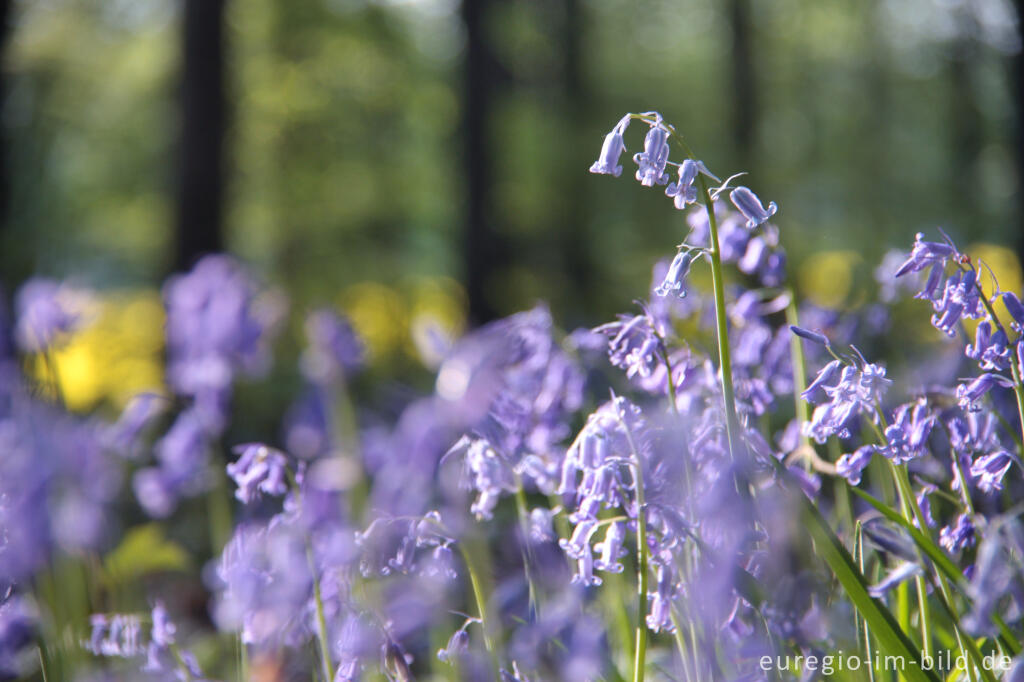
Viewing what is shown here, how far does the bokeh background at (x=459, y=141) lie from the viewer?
9.43 meters

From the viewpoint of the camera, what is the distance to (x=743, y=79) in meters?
13.1

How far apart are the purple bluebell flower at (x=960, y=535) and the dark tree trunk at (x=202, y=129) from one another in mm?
7499

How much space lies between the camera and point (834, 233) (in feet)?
60.5

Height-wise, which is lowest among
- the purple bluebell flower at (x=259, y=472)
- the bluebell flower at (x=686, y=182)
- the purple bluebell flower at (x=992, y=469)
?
the purple bluebell flower at (x=259, y=472)

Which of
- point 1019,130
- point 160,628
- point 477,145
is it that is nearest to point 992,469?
point 160,628

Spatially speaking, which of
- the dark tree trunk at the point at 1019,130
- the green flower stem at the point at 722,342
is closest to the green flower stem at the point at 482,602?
the green flower stem at the point at 722,342

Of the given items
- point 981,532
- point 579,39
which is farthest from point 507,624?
point 579,39

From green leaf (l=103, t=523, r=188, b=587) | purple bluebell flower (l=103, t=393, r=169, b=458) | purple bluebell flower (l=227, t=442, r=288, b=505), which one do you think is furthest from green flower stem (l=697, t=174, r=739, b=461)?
green leaf (l=103, t=523, r=188, b=587)

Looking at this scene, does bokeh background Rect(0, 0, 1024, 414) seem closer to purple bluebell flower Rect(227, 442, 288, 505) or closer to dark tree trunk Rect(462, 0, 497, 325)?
dark tree trunk Rect(462, 0, 497, 325)

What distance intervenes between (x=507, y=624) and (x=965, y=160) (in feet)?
40.5

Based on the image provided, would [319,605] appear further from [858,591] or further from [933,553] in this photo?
[933,553]

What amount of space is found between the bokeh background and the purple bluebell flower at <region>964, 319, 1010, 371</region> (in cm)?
644

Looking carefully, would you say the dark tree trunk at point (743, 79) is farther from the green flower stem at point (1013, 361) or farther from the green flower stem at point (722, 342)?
the green flower stem at point (722, 342)

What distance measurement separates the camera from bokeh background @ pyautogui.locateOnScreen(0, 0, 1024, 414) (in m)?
9.43
